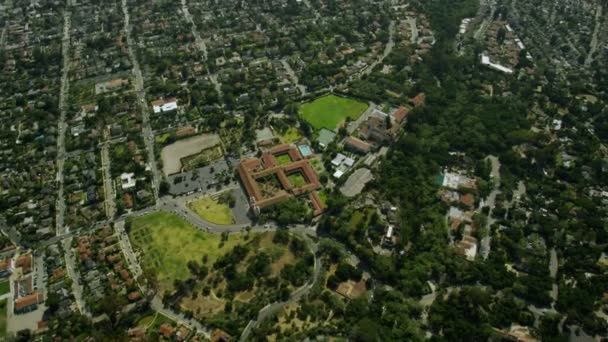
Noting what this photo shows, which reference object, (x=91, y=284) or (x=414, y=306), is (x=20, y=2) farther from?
(x=414, y=306)

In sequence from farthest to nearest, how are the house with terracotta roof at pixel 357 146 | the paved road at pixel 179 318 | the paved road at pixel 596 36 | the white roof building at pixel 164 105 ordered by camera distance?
the paved road at pixel 596 36
the white roof building at pixel 164 105
the house with terracotta roof at pixel 357 146
the paved road at pixel 179 318

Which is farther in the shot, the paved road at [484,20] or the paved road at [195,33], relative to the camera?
the paved road at [484,20]

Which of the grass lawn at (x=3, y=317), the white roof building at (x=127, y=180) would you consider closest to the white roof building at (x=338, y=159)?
the white roof building at (x=127, y=180)

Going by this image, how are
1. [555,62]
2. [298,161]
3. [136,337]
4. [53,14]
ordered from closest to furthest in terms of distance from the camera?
[136,337] → [298,161] → [555,62] → [53,14]

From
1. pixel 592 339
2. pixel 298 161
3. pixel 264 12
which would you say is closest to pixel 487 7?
pixel 264 12

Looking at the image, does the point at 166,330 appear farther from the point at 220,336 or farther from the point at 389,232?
the point at 389,232

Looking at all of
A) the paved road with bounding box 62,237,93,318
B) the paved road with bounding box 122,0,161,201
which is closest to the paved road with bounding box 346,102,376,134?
the paved road with bounding box 122,0,161,201

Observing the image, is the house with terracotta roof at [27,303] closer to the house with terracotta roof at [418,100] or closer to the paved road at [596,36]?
Answer: the house with terracotta roof at [418,100]
